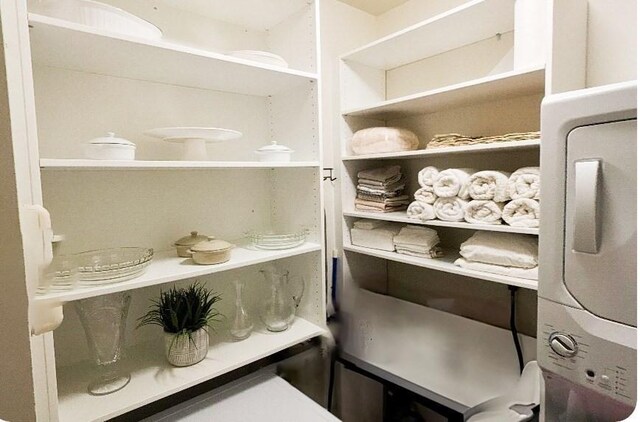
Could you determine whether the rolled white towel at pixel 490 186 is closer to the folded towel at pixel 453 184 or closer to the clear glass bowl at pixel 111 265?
the folded towel at pixel 453 184

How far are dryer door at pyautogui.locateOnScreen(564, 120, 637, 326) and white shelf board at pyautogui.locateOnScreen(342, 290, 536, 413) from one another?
0.71 m

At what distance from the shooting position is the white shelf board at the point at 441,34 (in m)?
1.26

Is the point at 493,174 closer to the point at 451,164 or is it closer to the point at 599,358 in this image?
the point at 451,164

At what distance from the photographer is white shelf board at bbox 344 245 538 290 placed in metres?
1.13

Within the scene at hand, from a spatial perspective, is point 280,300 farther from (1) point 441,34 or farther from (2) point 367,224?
(1) point 441,34

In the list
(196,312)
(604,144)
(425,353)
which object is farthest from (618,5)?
(196,312)

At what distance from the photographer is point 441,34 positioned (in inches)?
57.2

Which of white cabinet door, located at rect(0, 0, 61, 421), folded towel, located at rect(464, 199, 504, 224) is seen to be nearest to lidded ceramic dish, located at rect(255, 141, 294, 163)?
folded towel, located at rect(464, 199, 504, 224)

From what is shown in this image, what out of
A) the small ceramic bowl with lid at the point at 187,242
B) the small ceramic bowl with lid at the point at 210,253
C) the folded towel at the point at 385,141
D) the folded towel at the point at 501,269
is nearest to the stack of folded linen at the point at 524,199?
the folded towel at the point at 501,269

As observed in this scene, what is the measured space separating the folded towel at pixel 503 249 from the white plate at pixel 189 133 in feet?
3.17

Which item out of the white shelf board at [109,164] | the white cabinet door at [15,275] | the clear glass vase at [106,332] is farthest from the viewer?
the clear glass vase at [106,332]

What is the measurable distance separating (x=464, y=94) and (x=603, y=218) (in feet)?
2.69

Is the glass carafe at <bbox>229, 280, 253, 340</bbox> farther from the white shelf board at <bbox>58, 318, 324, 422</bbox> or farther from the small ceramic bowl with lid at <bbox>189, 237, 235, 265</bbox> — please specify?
the small ceramic bowl with lid at <bbox>189, 237, 235, 265</bbox>

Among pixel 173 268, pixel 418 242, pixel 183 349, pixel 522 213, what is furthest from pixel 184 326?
pixel 522 213
